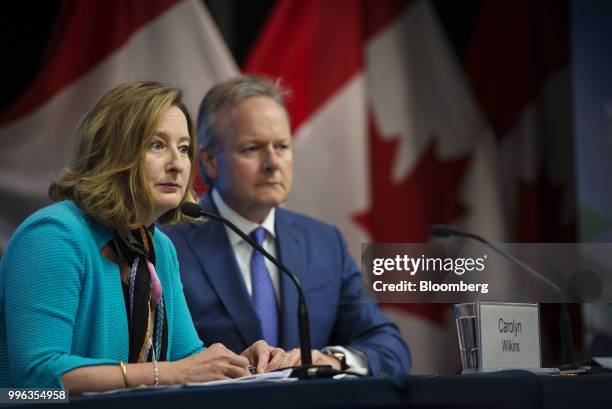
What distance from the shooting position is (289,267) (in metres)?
2.99

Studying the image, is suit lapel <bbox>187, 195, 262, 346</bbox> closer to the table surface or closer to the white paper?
the white paper

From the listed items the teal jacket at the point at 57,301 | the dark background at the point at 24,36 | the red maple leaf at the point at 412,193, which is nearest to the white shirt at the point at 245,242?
the teal jacket at the point at 57,301

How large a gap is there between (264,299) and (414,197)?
1.98 meters

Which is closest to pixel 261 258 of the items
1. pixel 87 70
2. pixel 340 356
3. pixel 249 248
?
pixel 249 248

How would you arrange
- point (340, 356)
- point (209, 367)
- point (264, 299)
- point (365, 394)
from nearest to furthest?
point (365, 394) < point (209, 367) < point (340, 356) < point (264, 299)

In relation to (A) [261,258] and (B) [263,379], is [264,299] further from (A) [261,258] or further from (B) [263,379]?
(B) [263,379]

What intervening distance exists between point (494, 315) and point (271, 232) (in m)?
Result: 1.22

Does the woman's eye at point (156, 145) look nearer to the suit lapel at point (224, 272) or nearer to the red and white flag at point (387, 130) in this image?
the suit lapel at point (224, 272)

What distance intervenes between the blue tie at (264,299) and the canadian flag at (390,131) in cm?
130

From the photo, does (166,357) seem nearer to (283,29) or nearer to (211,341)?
(211,341)

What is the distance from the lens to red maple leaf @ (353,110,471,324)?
15.2ft

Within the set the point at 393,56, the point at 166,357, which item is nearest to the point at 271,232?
the point at 166,357

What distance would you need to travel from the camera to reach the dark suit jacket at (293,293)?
9.18 ft

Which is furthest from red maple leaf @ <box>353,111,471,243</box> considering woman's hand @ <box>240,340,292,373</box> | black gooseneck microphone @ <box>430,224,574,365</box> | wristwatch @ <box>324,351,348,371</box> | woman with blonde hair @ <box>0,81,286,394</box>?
woman with blonde hair @ <box>0,81,286,394</box>
